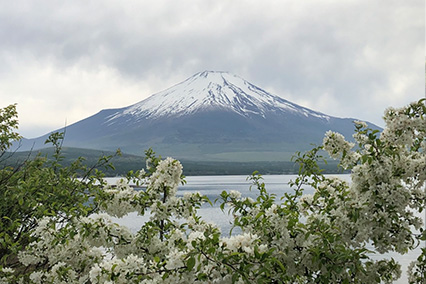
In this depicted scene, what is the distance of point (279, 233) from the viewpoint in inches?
147

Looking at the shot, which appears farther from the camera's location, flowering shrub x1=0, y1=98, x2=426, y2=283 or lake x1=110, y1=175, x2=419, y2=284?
lake x1=110, y1=175, x2=419, y2=284

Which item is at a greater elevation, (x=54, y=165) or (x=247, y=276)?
(x=54, y=165)

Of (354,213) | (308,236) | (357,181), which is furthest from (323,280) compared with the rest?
(357,181)

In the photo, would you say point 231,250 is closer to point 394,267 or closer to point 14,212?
point 394,267

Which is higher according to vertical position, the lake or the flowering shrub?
the flowering shrub

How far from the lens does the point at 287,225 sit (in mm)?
3768

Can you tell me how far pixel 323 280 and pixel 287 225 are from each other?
521 mm

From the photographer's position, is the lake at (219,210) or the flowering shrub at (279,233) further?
the lake at (219,210)

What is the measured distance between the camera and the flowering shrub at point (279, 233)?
314 cm

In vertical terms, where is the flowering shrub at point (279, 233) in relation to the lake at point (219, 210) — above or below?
above

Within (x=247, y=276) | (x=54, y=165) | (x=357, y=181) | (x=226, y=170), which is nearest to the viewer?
(x=247, y=276)

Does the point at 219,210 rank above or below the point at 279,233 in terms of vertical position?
below

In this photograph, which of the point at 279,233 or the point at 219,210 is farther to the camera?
the point at 219,210

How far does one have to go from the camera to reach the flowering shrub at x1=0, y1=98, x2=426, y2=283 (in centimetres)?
314
